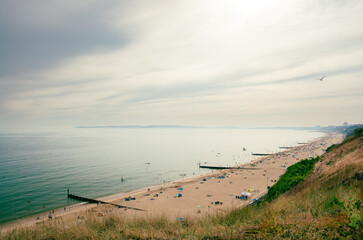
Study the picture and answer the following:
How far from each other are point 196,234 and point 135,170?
203 ft

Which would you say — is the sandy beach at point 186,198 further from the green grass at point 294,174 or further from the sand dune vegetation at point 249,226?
the sand dune vegetation at point 249,226

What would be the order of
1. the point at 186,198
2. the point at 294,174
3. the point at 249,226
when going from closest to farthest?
the point at 249,226, the point at 294,174, the point at 186,198

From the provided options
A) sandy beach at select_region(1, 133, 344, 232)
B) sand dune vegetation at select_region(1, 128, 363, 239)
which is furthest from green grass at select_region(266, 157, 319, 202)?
sand dune vegetation at select_region(1, 128, 363, 239)

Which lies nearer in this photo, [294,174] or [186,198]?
[294,174]

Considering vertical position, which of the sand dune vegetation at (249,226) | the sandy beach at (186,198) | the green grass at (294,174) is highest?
the sand dune vegetation at (249,226)

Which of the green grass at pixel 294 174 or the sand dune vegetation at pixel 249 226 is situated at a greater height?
the sand dune vegetation at pixel 249 226

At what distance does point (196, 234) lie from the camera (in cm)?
520

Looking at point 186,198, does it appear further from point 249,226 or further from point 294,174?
point 249,226

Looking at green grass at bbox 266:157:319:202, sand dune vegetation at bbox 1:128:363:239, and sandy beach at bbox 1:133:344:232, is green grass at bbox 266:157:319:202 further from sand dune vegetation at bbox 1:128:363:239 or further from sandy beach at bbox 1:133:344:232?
sand dune vegetation at bbox 1:128:363:239

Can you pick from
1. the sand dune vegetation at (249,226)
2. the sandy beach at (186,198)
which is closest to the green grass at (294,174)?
the sandy beach at (186,198)

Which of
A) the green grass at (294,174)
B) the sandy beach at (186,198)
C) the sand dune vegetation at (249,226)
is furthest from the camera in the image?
the sandy beach at (186,198)

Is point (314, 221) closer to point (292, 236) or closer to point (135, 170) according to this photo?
point (292, 236)

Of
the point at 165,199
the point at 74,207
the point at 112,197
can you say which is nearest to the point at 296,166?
the point at 165,199

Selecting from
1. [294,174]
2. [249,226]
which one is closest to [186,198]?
[294,174]
